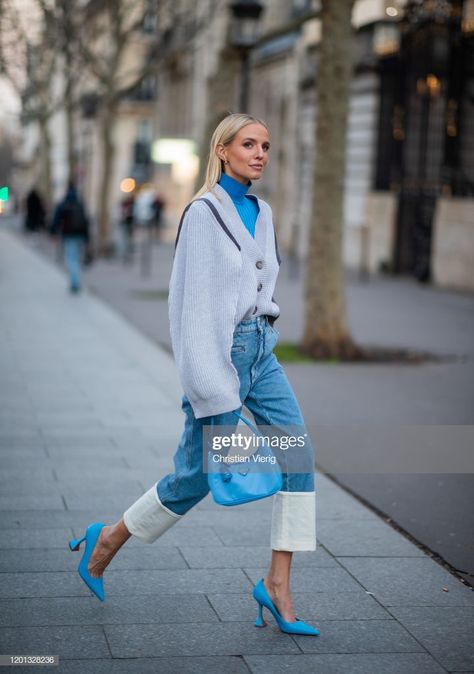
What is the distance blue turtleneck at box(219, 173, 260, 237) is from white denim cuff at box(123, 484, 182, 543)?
1038 millimetres

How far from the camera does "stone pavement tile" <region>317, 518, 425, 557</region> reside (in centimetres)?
550

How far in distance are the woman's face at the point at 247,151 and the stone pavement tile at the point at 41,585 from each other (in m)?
1.74

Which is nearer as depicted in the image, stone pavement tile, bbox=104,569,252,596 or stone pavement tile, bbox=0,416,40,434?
stone pavement tile, bbox=104,569,252,596

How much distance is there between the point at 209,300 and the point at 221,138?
581 millimetres

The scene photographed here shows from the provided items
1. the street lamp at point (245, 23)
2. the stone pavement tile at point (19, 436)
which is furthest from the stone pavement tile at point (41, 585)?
the street lamp at point (245, 23)

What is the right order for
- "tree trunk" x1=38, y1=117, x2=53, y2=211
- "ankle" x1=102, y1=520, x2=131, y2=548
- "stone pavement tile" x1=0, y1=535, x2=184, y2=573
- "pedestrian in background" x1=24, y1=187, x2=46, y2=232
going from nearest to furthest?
"ankle" x1=102, y1=520, x2=131, y2=548 → "stone pavement tile" x1=0, y1=535, x2=184, y2=573 → "pedestrian in background" x1=24, y1=187, x2=46, y2=232 → "tree trunk" x1=38, y1=117, x2=53, y2=211

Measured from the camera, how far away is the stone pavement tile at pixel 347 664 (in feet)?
13.0

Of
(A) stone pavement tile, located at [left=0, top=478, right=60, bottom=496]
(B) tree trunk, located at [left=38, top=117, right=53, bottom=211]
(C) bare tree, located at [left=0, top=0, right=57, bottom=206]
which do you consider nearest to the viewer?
(A) stone pavement tile, located at [left=0, top=478, right=60, bottom=496]

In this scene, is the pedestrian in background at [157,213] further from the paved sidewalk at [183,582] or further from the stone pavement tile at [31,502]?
the stone pavement tile at [31,502]

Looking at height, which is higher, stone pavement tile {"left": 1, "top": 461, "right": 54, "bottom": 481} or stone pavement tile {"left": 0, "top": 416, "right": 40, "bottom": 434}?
stone pavement tile {"left": 1, "top": 461, "right": 54, "bottom": 481}

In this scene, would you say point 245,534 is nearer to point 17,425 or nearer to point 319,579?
point 319,579

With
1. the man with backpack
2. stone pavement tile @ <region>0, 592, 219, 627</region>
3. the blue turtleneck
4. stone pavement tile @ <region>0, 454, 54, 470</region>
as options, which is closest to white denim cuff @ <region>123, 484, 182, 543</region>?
stone pavement tile @ <region>0, 592, 219, 627</region>

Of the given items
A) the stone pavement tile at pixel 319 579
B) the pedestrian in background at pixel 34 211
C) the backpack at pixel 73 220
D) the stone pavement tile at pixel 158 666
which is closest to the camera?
the stone pavement tile at pixel 158 666

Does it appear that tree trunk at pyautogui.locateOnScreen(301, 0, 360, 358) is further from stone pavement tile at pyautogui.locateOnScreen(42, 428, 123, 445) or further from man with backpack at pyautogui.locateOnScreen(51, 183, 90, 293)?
man with backpack at pyautogui.locateOnScreen(51, 183, 90, 293)
